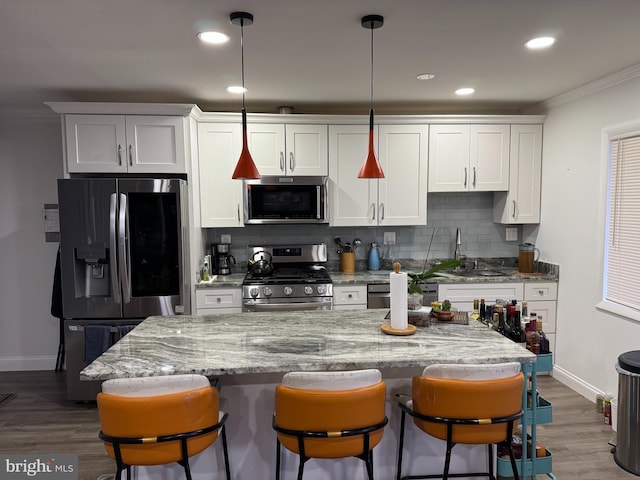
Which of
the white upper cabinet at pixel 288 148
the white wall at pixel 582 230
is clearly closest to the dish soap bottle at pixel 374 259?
the white upper cabinet at pixel 288 148

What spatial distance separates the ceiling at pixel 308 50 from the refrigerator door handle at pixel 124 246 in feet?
3.11

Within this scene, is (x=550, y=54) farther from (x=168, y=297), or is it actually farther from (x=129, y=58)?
(x=168, y=297)

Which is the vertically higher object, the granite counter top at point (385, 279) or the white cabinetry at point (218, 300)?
the granite counter top at point (385, 279)

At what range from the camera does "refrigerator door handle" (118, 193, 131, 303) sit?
3.38 metres

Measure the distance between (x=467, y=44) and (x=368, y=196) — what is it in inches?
70.9

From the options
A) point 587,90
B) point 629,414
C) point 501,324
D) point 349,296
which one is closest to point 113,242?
point 349,296

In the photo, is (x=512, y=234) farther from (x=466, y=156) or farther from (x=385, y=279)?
(x=385, y=279)

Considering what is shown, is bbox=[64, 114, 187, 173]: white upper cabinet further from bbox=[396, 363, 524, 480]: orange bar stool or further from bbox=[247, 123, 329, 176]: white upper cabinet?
bbox=[396, 363, 524, 480]: orange bar stool

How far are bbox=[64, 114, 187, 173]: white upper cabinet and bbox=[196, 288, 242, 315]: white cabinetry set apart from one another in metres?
1.06

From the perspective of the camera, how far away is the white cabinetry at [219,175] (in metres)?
3.96

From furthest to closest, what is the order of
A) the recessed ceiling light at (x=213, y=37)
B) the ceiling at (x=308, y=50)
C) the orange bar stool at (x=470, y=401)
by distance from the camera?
1. the recessed ceiling light at (x=213, y=37)
2. the ceiling at (x=308, y=50)
3. the orange bar stool at (x=470, y=401)

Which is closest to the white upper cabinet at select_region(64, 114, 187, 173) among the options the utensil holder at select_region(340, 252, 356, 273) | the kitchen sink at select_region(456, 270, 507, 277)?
the utensil holder at select_region(340, 252, 356, 273)

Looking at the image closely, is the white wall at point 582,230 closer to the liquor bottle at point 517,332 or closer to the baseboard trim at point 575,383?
the baseboard trim at point 575,383

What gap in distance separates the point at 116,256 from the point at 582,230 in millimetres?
3725
